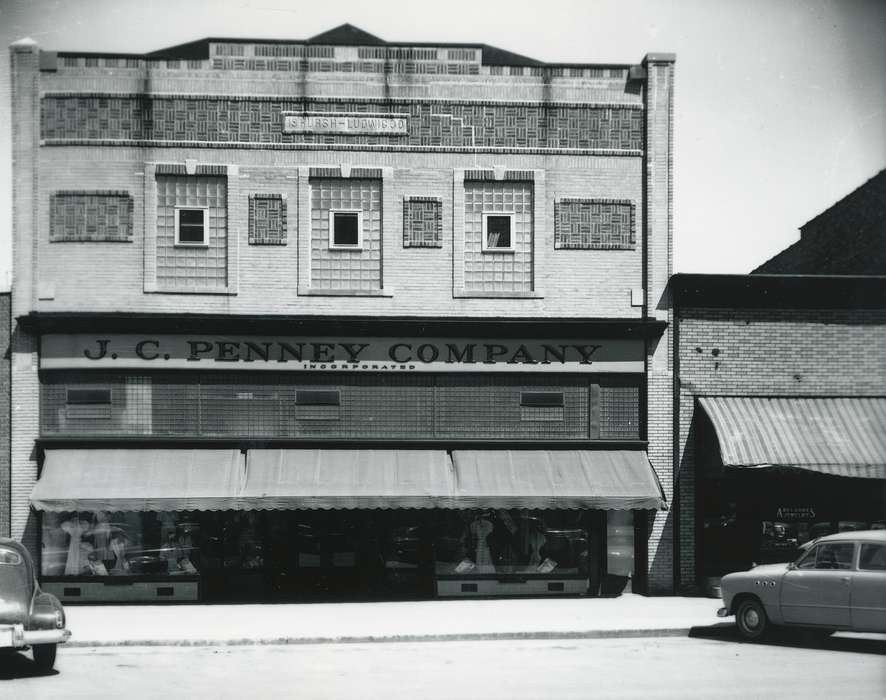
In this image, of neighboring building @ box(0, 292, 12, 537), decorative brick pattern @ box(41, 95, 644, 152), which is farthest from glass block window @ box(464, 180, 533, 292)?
neighboring building @ box(0, 292, 12, 537)

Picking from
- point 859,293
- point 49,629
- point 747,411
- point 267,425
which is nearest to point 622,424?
point 747,411

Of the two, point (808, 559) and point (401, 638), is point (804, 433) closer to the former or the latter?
point (808, 559)

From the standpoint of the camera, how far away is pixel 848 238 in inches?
1027

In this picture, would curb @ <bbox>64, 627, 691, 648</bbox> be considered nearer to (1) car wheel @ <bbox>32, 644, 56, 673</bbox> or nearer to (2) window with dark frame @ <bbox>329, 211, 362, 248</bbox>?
(1) car wheel @ <bbox>32, 644, 56, 673</bbox>

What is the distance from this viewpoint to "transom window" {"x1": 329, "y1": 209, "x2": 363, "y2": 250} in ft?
65.6

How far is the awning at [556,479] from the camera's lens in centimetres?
1898

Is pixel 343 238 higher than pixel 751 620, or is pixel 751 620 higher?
pixel 343 238

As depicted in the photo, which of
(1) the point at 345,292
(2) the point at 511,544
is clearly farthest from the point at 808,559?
(1) the point at 345,292

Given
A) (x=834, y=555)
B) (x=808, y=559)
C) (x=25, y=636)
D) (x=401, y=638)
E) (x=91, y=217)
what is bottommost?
(x=401, y=638)

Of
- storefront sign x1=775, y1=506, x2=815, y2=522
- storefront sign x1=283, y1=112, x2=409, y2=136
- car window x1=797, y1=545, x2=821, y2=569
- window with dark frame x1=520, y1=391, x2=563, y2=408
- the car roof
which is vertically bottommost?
storefront sign x1=775, y1=506, x2=815, y2=522

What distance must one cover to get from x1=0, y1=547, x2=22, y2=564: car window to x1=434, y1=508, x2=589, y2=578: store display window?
8.12 metres

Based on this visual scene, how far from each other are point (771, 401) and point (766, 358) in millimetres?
825

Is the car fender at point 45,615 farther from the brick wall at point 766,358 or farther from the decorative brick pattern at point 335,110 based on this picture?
the brick wall at point 766,358

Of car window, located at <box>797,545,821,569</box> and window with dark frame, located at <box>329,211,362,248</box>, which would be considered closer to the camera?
car window, located at <box>797,545,821,569</box>
